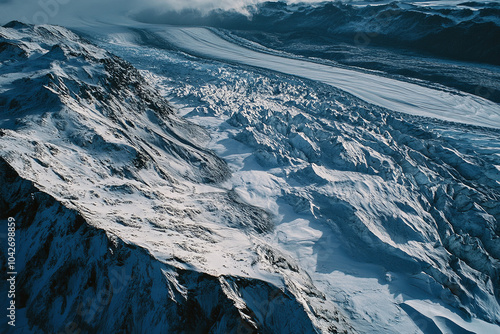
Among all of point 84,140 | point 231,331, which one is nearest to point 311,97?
point 84,140

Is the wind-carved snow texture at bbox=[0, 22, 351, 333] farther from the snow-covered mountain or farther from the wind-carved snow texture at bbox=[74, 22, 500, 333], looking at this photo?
the wind-carved snow texture at bbox=[74, 22, 500, 333]

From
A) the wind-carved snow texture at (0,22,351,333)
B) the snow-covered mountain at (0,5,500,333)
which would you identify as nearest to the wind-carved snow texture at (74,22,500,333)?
the snow-covered mountain at (0,5,500,333)

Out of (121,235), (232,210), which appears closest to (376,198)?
→ (232,210)

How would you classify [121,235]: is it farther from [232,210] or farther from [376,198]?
[376,198]

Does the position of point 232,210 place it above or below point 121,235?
below

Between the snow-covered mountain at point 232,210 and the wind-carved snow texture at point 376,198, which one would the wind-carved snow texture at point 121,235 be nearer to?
the snow-covered mountain at point 232,210

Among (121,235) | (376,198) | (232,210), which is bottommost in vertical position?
(232,210)

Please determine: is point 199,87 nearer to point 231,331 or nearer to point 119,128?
point 119,128
